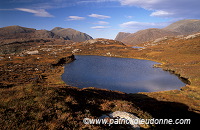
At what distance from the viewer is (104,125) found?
1071 centimetres

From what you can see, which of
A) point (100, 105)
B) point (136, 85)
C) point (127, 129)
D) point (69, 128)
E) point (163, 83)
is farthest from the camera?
point (163, 83)

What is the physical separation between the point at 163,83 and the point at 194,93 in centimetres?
1445

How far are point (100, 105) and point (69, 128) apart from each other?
272 inches

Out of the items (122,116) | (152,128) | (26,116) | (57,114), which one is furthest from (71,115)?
(152,128)

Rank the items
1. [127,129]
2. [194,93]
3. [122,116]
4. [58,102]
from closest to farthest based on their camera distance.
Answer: [127,129], [122,116], [58,102], [194,93]

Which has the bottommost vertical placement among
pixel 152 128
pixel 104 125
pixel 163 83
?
pixel 163 83

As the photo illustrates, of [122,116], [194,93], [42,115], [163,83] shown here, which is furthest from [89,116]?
[163,83]

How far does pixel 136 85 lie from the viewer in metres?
47.3

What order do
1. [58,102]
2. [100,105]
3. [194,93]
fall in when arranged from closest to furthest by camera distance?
[58,102], [100,105], [194,93]

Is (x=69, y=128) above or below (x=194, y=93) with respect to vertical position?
above

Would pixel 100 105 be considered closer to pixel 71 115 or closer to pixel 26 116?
pixel 71 115

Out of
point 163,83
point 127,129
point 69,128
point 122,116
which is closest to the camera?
point 69,128

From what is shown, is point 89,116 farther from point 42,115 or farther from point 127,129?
point 42,115

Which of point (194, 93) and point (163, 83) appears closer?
point (194, 93)
